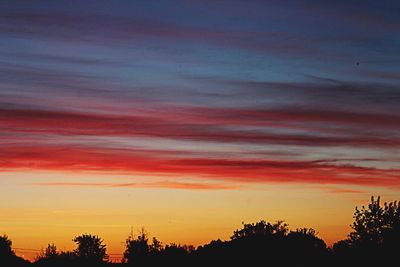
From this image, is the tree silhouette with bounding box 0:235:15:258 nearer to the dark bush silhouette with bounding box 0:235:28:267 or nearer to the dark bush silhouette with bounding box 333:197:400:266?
the dark bush silhouette with bounding box 0:235:28:267

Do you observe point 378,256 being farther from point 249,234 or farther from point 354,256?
point 249,234

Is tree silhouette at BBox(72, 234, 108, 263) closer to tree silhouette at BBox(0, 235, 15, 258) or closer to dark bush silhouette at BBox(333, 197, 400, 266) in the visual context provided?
tree silhouette at BBox(0, 235, 15, 258)

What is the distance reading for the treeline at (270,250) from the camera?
92312 mm

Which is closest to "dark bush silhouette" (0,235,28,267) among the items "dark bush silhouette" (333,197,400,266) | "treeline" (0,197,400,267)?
"treeline" (0,197,400,267)

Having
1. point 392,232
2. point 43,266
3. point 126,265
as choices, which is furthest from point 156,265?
point 392,232

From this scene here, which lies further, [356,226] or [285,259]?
[285,259]

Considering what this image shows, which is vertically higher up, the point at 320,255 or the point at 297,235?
the point at 297,235

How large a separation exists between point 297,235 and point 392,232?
58995 millimetres

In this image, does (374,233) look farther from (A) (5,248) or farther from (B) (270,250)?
(A) (5,248)

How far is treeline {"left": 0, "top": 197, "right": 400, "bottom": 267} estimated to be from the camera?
92.3 meters

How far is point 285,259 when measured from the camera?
387ft

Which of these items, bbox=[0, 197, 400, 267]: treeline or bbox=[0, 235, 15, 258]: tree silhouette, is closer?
bbox=[0, 197, 400, 267]: treeline

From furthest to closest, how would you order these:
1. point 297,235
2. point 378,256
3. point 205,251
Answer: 1. point 297,235
2. point 205,251
3. point 378,256

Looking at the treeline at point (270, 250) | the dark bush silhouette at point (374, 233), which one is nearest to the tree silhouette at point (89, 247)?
the treeline at point (270, 250)
